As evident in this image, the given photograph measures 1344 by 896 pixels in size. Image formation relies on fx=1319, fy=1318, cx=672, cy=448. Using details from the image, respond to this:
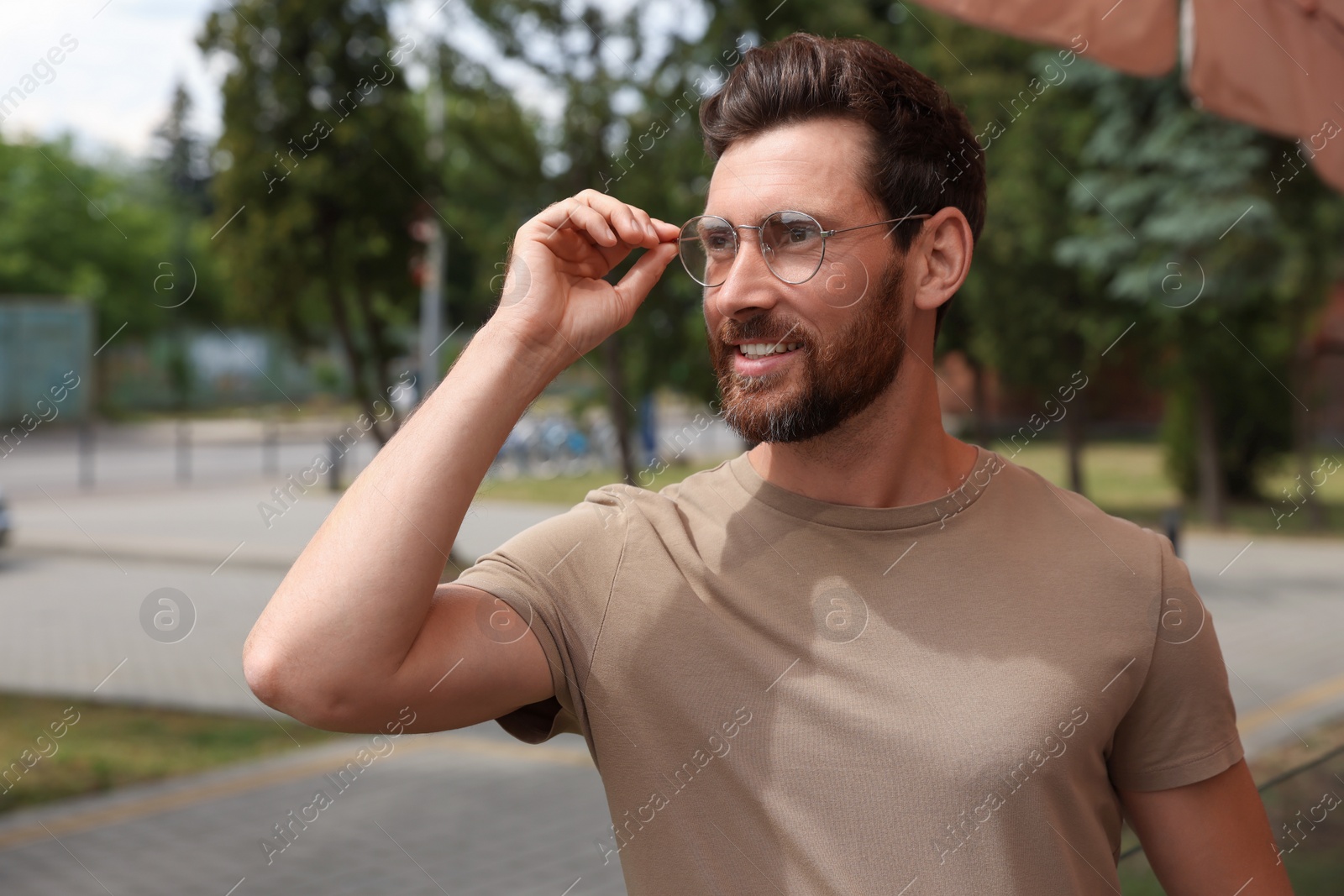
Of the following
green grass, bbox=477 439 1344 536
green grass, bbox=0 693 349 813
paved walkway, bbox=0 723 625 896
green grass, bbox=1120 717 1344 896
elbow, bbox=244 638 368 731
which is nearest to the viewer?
elbow, bbox=244 638 368 731

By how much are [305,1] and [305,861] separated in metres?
6.59

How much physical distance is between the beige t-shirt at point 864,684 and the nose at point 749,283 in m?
0.24

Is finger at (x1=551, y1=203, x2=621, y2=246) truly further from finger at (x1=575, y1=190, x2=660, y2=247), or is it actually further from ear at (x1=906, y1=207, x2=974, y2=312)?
ear at (x1=906, y1=207, x2=974, y2=312)

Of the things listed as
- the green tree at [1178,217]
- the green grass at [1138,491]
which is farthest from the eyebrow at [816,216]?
the green grass at [1138,491]

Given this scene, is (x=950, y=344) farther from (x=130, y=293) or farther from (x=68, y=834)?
(x=130, y=293)

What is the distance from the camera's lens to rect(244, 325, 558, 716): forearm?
1.44m

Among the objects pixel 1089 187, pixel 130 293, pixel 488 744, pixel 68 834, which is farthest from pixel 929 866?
pixel 130 293

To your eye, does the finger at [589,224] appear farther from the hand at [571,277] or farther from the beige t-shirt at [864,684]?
the beige t-shirt at [864,684]

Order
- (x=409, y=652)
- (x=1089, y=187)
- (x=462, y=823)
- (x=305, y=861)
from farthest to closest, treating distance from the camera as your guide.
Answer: (x=1089, y=187) → (x=462, y=823) → (x=305, y=861) → (x=409, y=652)

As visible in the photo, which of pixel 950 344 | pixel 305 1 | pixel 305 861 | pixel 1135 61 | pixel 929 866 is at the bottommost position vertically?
pixel 305 861

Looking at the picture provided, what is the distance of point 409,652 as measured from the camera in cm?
149

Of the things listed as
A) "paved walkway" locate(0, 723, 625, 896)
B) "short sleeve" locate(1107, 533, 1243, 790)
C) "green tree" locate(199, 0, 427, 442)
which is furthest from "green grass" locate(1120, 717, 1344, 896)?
"green tree" locate(199, 0, 427, 442)

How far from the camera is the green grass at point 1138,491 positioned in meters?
16.4

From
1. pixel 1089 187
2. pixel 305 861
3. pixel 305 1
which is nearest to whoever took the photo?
pixel 305 861
